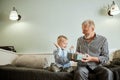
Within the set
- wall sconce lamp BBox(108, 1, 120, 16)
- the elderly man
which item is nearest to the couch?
the elderly man

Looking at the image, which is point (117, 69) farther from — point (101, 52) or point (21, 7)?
point (21, 7)

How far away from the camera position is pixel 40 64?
2.77 m

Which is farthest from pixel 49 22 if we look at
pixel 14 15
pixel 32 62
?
pixel 32 62

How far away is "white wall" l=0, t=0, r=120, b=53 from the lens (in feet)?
9.37

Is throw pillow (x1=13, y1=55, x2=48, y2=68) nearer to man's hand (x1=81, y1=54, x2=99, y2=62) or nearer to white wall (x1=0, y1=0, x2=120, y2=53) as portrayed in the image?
white wall (x1=0, y1=0, x2=120, y2=53)

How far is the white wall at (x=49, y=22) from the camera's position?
286 centimetres

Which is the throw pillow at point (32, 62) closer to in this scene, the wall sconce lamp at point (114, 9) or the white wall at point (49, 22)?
the white wall at point (49, 22)

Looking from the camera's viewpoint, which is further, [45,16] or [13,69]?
[45,16]

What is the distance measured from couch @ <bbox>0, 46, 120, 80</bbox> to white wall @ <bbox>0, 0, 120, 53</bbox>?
0.67 feet

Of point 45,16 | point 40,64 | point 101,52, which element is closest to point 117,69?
point 101,52

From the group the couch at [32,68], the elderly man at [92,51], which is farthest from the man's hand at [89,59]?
the couch at [32,68]

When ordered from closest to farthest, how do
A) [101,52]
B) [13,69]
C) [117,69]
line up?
[117,69], [101,52], [13,69]

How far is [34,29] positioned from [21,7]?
1.62 ft

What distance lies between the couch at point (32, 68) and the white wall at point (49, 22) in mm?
203
